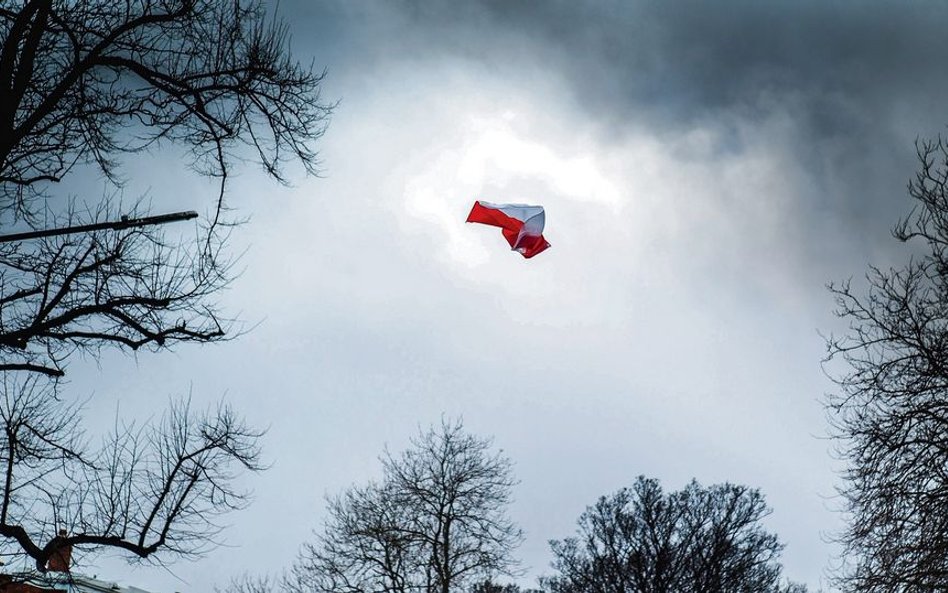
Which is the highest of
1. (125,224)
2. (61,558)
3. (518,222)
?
(518,222)

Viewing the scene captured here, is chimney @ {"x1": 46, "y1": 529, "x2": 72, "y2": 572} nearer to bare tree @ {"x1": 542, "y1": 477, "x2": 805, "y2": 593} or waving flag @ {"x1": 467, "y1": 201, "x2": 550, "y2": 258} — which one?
waving flag @ {"x1": 467, "y1": 201, "x2": 550, "y2": 258}

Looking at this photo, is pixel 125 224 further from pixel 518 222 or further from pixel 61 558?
pixel 518 222

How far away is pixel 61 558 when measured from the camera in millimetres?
9727

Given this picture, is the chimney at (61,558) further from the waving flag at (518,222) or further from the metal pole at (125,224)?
the waving flag at (518,222)

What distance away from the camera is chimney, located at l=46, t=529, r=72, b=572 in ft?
29.1

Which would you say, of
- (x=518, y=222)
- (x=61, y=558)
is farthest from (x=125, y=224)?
(x=518, y=222)

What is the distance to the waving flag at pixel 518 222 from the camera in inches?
781

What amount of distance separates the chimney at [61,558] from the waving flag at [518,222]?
11972 millimetres

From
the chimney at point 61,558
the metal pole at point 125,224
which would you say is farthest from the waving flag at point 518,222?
the metal pole at point 125,224

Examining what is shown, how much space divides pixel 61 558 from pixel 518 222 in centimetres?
1278

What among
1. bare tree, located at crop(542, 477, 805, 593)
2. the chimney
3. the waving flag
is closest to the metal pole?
the chimney

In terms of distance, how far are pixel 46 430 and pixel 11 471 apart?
652mm

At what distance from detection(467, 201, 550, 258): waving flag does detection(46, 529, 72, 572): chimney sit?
39.3 feet

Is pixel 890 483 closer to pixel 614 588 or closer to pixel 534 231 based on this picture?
pixel 534 231
